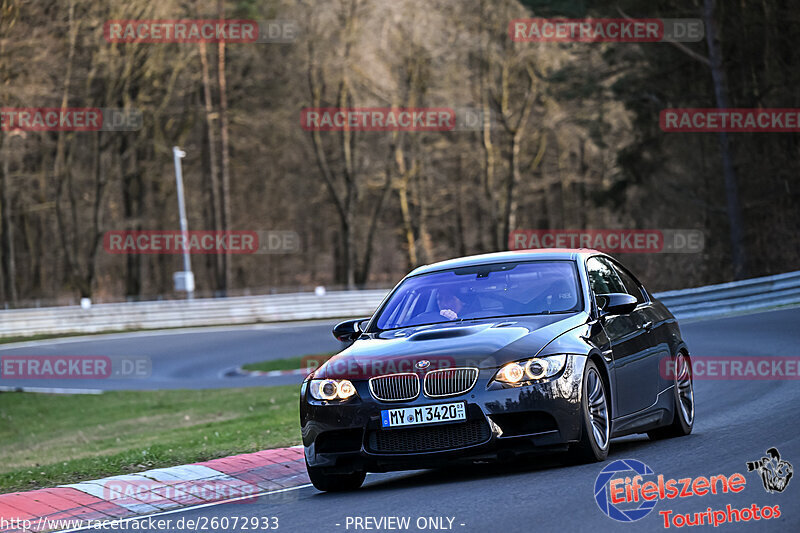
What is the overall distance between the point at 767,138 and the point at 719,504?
32.0 meters

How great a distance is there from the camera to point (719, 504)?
632 centimetres

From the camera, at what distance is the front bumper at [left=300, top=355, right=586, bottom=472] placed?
7461 mm

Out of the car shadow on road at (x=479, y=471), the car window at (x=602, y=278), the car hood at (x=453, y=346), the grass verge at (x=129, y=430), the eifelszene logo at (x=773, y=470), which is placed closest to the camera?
→ the eifelszene logo at (x=773, y=470)

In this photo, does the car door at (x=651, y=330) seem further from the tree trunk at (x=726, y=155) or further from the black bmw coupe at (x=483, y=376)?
the tree trunk at (x=726, y=155)

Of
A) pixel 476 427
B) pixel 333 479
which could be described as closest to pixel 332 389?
pixel 333 479

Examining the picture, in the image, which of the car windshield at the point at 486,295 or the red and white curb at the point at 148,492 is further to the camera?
the car windshield at the point at 486,295

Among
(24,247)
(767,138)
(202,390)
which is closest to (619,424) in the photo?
(202,390)

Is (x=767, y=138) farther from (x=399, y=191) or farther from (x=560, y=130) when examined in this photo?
(x=399, y=191)

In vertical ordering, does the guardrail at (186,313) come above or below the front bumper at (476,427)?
below

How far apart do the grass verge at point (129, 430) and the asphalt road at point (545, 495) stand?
104 inches

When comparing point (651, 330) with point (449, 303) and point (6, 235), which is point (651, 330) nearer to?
point (449, 303)

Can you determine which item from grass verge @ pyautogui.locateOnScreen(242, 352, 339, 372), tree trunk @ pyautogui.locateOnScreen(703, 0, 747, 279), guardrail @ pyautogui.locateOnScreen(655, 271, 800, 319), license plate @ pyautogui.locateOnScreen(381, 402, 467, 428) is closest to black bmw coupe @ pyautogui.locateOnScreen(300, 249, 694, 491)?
license plate @ pyautogui.locateOnScreen(381, 402, 467, 428)

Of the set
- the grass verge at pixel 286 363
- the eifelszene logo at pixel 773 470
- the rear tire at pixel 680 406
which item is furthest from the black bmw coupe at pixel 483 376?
the grass verge at pixel 286 363

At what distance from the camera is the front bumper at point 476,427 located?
7.46 metres
